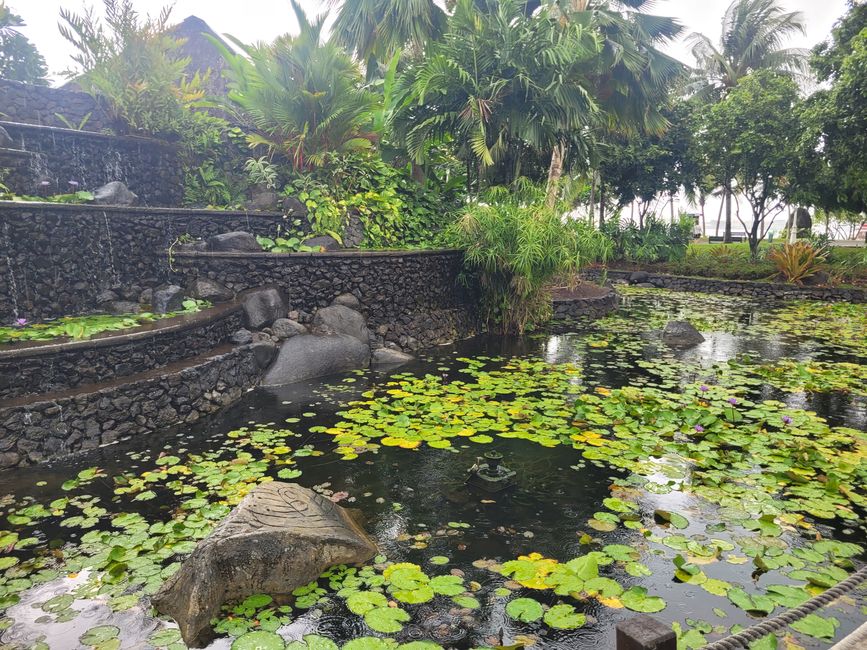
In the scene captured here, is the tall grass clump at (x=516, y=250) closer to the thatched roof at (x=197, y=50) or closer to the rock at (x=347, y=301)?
the rock at (x=347, y=301)

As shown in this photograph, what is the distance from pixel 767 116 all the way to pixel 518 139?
979 centimetres

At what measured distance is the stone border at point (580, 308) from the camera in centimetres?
1226

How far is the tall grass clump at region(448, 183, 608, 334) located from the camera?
9008 millimetres

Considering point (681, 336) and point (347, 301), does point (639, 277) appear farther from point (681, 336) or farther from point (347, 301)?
point (347, 301)

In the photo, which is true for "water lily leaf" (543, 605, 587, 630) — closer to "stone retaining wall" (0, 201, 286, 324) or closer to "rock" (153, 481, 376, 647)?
"rock" (153, 481, 376, 647)

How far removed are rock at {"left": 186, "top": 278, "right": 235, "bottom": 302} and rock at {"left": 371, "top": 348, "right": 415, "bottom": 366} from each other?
2237 mm

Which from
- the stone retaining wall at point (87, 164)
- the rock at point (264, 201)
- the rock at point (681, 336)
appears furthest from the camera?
the rock at point (264, 201)

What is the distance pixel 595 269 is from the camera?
65.4ft

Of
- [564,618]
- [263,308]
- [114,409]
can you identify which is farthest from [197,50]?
[564,618]

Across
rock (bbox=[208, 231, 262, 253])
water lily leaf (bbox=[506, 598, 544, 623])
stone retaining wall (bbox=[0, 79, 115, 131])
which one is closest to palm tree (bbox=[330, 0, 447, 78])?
stone retaining wall (bbox=[0, 79, 115, 131])

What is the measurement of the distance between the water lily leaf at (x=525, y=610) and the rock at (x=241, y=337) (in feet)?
17.7

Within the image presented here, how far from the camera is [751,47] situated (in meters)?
21.6

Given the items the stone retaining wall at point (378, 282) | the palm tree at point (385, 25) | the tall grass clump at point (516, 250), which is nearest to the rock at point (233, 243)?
the stone retaining wall at point (378, 282)

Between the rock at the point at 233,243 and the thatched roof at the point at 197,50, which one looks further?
the thatched roof at the point at 197,50
